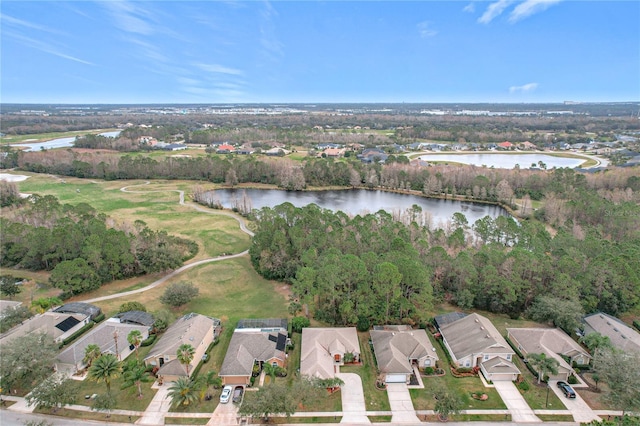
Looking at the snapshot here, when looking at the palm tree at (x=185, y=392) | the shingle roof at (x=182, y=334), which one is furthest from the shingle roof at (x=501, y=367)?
the shingle roof at (x=182, y=334)

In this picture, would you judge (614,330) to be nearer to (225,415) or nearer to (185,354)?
(225,415)

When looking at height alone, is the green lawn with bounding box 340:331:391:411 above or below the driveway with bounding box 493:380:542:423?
above

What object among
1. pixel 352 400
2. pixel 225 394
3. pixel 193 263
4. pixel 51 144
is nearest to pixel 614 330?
pixel 352 400

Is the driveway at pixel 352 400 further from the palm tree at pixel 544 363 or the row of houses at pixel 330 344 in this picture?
the palm tree at pixel 544 363

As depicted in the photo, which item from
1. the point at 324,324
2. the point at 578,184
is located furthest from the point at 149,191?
the point at 578,184

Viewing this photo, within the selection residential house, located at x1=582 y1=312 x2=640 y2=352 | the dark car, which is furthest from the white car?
residential house, located at x1=582 y1=312 x2=640 y2=352

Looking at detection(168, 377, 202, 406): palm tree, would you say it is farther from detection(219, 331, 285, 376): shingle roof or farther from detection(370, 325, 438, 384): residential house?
detection(370, 325, 438, 384): residential house
